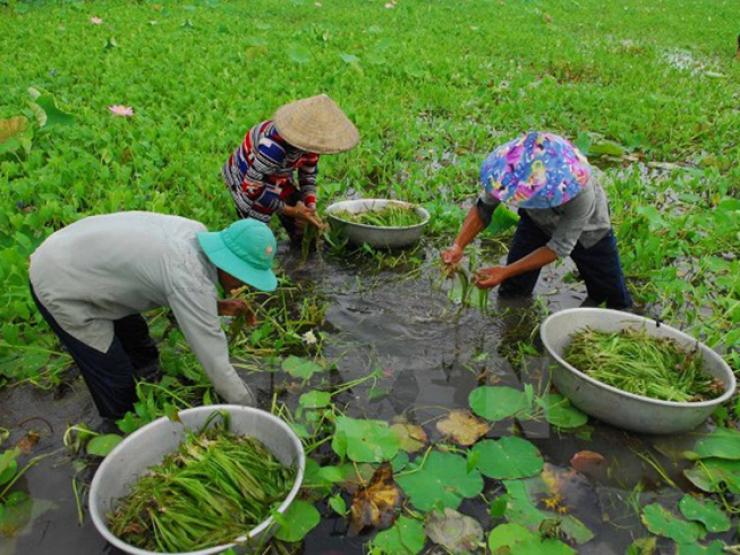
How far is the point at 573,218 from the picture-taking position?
9.81ft

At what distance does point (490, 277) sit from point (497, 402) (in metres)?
0.66

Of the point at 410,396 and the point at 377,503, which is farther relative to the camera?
the point at 410,396

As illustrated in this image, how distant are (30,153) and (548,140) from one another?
4151 millimetres

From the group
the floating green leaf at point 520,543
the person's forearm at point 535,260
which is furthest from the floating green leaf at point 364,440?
the person's forearm at point 535,260

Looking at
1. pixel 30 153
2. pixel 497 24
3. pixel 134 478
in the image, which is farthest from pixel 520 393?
pixel 497 24

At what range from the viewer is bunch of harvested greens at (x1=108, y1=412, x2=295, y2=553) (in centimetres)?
202

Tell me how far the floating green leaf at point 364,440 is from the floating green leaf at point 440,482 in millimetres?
122

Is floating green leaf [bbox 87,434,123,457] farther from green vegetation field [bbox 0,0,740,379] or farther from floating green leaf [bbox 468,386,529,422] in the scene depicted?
floating green leaf [bbox 468,386,529,422]

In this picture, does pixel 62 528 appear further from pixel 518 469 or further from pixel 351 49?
pixel 351 49

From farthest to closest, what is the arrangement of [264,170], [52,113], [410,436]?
[52,113] < [264,170] < [410,436]

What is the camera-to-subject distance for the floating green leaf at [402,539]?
211 centimetres

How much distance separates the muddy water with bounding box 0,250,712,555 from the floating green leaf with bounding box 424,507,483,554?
73 millimetres

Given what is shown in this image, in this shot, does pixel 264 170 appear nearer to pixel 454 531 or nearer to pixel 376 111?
pixel 454 531

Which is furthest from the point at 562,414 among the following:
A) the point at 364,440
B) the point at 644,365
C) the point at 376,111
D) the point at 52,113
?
the point at 52,113
